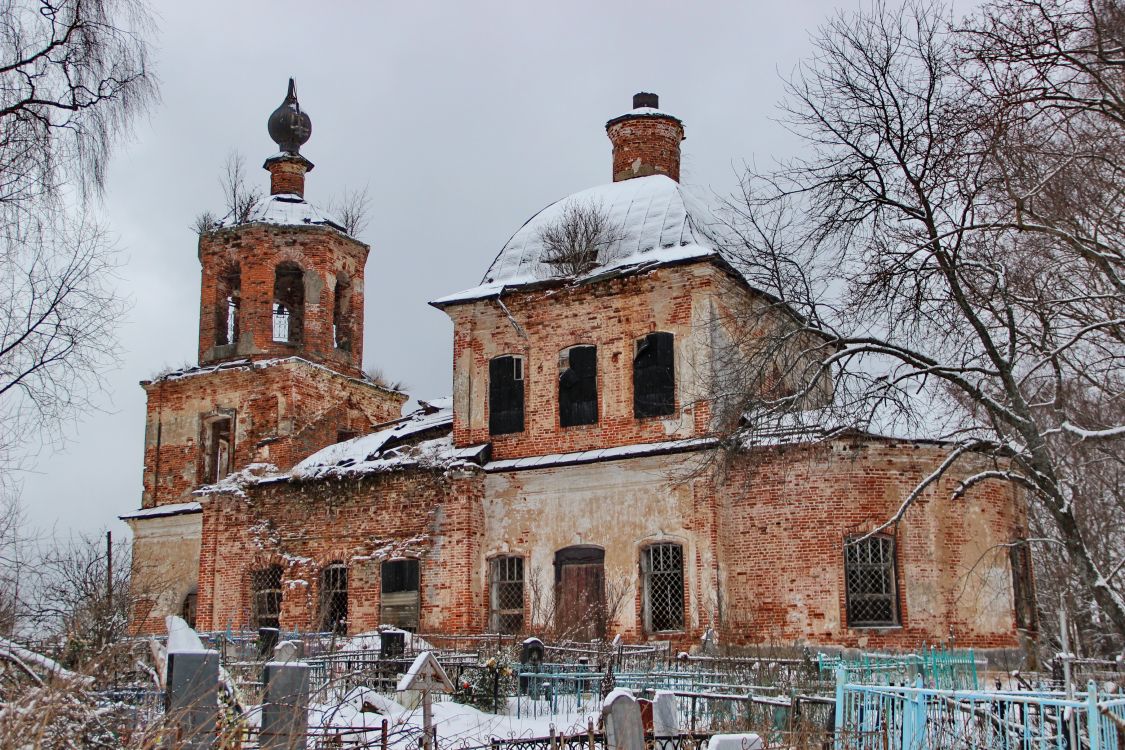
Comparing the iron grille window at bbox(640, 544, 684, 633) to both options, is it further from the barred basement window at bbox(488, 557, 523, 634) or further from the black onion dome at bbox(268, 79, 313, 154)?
the black onion dome at bbox(268, 79, 313, 154)

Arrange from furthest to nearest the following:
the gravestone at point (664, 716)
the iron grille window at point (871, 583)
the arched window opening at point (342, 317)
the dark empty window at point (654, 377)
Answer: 1. the arched window opening at point (342, 317)
2. the dark empty window at point (654, 377)
3. the iron grille window at point (871, 583)
4. the gravestone at point (664, 716)

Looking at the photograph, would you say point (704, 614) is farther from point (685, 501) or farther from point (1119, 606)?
point (1119, 606)

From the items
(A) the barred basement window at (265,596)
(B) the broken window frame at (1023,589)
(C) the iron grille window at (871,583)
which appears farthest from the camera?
(A) the barred basement window at (265,596)

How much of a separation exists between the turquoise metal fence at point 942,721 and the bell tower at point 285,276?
18.6m

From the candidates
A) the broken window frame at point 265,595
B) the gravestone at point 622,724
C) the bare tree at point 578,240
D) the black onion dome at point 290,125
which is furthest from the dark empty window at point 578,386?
the gravestone at point 622,724

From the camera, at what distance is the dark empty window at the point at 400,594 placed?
20.8 metres

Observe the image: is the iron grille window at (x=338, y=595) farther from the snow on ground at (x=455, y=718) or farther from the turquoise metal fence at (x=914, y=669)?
the turquoise metal fence at (x=914, y=669)

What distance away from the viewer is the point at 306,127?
87.9 feet

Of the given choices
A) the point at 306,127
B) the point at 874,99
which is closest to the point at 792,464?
the point at 874,99

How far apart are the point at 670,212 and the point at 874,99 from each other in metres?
8.69

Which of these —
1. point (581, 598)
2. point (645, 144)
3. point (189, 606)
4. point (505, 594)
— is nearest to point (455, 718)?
point (581, 598)

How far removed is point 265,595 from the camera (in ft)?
74.2

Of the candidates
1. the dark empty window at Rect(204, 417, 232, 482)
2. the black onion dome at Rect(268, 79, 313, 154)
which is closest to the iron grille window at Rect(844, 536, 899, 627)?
the dark empty window at Rect(204, 417, 232, 482)

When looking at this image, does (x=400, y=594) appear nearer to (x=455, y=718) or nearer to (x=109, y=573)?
(x=109, y=573)
